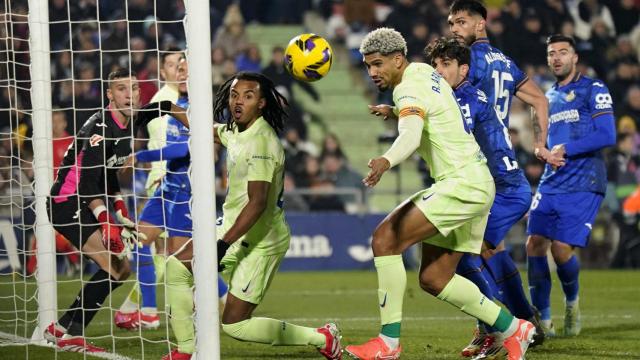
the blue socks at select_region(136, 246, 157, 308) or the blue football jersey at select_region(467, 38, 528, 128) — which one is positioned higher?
the blue football jersey at select_region(467, 38, 528, 128)

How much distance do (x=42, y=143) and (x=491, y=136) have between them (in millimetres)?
3360

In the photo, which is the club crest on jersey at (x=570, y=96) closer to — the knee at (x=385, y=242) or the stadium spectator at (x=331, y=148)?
the knee at (x=385, y=242)

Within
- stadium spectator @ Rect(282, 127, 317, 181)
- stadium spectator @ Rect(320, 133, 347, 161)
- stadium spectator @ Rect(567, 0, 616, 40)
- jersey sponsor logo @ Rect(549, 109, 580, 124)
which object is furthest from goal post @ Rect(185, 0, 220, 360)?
stadium spectator @ Rect(567, 0, 616, 40)

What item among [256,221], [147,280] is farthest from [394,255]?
[147,280]

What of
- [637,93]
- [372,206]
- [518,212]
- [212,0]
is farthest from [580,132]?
[212,0]

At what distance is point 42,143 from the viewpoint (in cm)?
793

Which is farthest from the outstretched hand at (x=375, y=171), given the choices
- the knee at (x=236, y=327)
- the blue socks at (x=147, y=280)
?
the blue socks at (x=147, y=280)

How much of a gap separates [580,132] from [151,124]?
12.6 feet

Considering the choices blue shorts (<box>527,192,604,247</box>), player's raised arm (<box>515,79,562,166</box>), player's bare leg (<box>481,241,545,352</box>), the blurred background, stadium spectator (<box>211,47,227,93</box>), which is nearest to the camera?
player's bare leg (<box>481,241,545,352</box>)

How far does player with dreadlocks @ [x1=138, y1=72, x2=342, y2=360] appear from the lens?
20.2 ft

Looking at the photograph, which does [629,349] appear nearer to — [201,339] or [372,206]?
[201,339]

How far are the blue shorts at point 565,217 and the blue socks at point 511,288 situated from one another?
1.34m

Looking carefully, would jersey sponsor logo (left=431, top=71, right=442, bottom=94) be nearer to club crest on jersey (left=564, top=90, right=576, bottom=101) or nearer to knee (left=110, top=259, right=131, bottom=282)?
knee (left=110, top=259, right=131, bottom=282)

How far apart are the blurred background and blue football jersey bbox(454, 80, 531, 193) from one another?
771 centimetres
